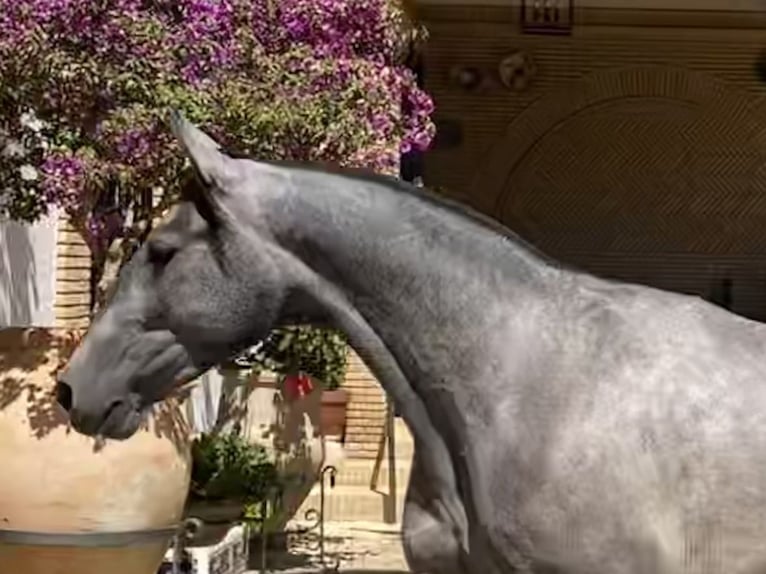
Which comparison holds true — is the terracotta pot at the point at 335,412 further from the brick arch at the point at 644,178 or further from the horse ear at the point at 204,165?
the horse ear at the point at 204,165

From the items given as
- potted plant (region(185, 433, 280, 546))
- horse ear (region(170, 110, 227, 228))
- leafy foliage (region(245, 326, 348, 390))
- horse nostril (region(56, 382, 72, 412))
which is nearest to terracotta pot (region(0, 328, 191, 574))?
potted plant (region(185, 433, 280, 546))

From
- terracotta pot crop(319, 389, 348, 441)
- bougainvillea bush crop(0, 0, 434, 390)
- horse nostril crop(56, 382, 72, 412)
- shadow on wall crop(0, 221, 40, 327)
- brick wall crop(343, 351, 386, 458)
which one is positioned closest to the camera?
horse nostril crop(56, 382, 72, 412)

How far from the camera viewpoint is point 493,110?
12.2 metres

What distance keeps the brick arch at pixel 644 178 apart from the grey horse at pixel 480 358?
926 cm

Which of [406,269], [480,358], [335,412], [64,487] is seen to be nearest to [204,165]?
[406,269]

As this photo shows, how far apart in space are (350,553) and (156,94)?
3.79m

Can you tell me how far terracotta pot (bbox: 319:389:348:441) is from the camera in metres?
9.54

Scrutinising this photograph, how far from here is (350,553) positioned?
8.55 meters

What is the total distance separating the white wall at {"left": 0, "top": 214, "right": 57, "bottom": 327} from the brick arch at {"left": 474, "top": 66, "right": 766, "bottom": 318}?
4717 millimetres

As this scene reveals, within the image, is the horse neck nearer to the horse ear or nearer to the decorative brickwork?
the horse ear

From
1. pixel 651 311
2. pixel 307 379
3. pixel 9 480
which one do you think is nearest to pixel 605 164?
pixel 307 379

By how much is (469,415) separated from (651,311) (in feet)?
1.31

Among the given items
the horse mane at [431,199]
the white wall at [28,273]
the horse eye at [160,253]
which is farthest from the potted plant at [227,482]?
the horse mane at [431,199]

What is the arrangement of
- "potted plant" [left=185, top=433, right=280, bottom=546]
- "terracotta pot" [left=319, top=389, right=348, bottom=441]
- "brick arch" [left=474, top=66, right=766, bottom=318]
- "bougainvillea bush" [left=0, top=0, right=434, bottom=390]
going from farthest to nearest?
"brick arch" [left=474, top=66, right=766, bottom=318] → "terracotta pot" [left=319, top=389, right=348, bottom=441] → "potted plant" [left=185, top=433, right=280, bottom=546] → "bougainvillea bush" [left=0, top=0, right=434, bottom=390]
